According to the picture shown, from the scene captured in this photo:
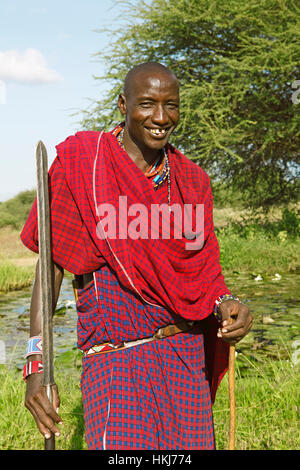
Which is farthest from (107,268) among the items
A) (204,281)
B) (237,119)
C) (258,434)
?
(237,119)

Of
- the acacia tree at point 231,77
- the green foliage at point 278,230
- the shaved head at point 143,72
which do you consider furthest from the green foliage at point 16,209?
the shaved head at point 143,72

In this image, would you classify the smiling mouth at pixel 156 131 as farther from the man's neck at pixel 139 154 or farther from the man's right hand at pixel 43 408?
the man's right hand at pixel 43 408

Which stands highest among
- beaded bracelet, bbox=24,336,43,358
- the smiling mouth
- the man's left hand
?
the smiling mouth

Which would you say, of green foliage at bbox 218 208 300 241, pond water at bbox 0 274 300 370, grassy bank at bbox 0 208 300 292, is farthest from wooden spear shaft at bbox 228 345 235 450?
green foliage at bbox 218 208 300 241

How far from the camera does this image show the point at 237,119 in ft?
40.5

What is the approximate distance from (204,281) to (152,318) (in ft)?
1.00

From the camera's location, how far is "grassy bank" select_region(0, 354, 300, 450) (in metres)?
3.03

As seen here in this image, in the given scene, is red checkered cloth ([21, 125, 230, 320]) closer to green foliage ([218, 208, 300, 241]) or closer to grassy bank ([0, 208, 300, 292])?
grassy bank ([0, 208, 300, 292])

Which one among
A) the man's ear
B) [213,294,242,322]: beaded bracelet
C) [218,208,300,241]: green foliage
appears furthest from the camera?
A: [218,208,300,241]: green foliage

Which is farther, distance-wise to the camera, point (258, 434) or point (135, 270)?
point (258, 434)

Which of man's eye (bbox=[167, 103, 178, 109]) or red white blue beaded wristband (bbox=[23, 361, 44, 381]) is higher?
man's eye (bbox=[167, 103, 178, 109])

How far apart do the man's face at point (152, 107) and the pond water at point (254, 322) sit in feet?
7.57

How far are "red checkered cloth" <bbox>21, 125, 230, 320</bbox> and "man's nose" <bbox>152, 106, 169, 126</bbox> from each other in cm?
18

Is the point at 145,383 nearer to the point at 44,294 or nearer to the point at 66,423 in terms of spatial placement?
the point at 44,294
